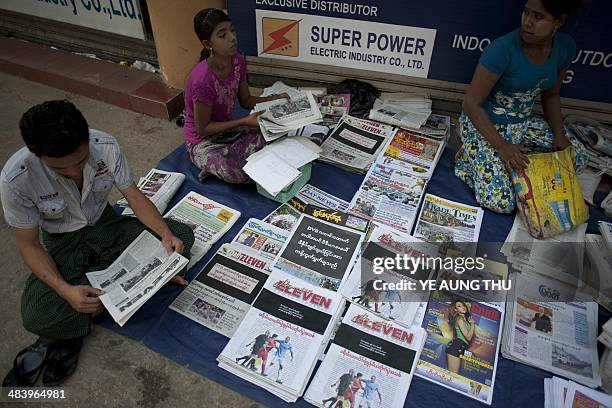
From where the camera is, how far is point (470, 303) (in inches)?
70.2

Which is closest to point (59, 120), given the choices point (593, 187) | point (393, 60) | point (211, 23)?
point (211, 23)

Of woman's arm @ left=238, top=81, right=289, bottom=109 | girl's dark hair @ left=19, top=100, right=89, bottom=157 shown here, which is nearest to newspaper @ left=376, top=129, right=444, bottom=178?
woman's arm @ left=238, top=81, right=289, bottom=109

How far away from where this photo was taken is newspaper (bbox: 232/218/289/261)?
1.98 metres

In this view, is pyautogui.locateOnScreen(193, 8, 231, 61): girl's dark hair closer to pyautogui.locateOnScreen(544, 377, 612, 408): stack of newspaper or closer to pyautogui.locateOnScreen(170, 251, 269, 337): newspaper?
pyautogui.locateOnScreen(170, 251, 269, 337): newspaper

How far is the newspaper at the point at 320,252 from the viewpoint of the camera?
1855 mm

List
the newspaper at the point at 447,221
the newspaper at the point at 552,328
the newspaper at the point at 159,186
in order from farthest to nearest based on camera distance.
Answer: the newspaper at the point at 159,186 → the newspaper at the point at 447,221 → the newspaper at the point at 552,328

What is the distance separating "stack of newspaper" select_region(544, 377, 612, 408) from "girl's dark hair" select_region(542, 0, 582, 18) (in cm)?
154

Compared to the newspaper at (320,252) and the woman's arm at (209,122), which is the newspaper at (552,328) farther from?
the woman's arm at (209,122)

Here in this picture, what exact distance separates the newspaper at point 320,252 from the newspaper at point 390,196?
8.3 inches

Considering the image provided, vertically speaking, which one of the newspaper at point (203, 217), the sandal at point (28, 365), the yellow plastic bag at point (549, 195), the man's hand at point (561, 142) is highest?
the man's hand at point (561, 142)

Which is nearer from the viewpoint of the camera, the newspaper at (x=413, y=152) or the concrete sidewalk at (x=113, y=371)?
the concrete sidewalk at (x=113, y=371)

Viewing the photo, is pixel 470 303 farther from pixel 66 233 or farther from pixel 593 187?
pixel 66 233

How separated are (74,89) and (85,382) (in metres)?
2.62

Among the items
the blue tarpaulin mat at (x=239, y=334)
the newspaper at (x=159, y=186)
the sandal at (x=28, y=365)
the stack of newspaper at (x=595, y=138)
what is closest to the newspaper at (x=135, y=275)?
the blue tarpaulin mat at (x=239, y=334)
